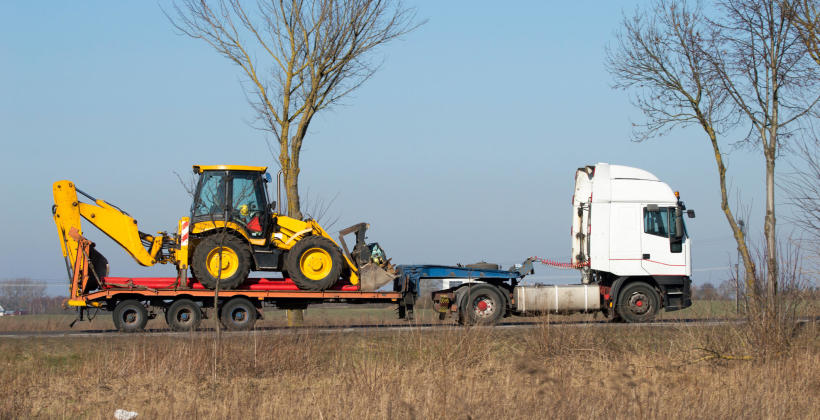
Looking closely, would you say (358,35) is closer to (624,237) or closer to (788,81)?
(624,237)

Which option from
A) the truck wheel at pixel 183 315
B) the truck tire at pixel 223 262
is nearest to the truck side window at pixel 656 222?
the truck tire at pixel 223 262

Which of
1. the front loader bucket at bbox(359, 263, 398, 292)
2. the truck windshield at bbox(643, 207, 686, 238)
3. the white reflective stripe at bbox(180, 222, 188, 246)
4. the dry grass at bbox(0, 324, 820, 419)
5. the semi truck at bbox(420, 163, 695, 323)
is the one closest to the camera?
the dry grass at bbox(0, 324, 820, 419)

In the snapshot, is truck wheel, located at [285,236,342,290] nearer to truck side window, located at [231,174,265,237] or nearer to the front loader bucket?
the front loader bucket

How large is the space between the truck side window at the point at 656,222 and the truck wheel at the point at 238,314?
9.26 meters

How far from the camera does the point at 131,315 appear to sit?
17750 mm

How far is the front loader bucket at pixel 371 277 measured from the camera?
61.9 feet

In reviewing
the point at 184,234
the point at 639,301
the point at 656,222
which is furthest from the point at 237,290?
the point at 656,222

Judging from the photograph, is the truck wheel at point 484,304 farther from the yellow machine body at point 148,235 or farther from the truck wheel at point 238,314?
the truck wheel at point 238,314

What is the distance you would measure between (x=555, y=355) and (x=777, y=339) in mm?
3441

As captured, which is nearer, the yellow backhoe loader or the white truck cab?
the yellow backhoe loader

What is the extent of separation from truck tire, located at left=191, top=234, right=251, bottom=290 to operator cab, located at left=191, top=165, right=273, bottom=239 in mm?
500

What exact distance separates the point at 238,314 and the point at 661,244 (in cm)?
985

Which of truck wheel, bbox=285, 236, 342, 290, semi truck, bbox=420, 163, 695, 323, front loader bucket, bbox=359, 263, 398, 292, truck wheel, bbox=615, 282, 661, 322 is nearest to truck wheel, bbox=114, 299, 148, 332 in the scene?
truck wheel, bbox=285, 236, 342, 290

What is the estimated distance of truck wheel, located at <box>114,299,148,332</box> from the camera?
57.6 ft
